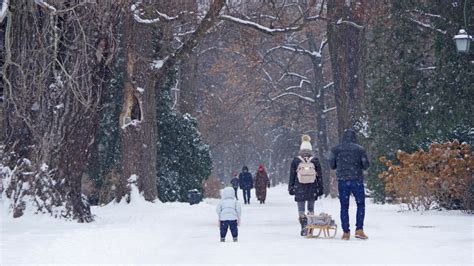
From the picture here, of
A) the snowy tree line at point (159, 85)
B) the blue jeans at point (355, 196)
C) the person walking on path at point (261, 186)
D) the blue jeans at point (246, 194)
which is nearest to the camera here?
the blue jeans at point (355, 196)

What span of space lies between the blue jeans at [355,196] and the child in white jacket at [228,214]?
67.5 inches

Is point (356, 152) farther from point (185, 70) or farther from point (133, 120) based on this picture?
point (185, 70)

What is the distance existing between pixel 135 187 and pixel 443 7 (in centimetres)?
955

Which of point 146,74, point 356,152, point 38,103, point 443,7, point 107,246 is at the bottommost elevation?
point 107,246

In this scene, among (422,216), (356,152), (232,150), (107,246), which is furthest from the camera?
(232,150)

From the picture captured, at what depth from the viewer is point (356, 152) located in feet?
45.8

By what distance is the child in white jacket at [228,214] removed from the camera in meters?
13.5

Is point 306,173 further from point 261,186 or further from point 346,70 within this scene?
point 261,186

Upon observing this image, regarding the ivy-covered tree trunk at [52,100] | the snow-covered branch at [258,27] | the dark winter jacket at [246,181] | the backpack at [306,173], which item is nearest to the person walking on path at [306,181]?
the backpack at [306,173]

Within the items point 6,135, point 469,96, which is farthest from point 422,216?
point 6,135

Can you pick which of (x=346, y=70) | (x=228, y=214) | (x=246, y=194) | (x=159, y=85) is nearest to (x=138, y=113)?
(x=159, y=85)

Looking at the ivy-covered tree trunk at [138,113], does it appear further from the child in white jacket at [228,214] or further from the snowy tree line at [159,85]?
the child in white jacket at [228,214]

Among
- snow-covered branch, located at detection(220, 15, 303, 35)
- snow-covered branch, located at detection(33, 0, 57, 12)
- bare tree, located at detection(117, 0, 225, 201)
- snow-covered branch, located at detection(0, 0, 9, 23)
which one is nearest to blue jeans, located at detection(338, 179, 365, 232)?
snow-covered branch, located at detection(33, 0, 57, 12)

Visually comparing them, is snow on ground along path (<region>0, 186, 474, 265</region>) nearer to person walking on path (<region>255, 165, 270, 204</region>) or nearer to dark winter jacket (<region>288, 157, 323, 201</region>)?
dark winter jacket (<region>288, 157, 323, 201</region>)
